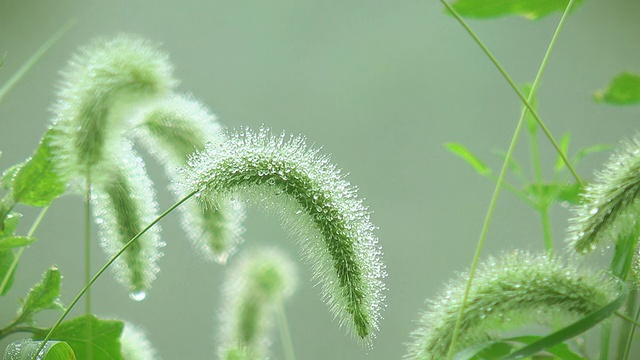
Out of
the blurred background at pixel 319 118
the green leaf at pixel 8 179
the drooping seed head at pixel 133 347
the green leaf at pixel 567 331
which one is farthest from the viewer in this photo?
the blurred background at pixel 319 118

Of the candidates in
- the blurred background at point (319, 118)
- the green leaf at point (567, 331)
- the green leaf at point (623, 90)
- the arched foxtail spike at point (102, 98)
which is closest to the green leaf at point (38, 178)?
the arched foxtail spike at point (102, 98)

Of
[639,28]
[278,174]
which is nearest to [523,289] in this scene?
[278,174]

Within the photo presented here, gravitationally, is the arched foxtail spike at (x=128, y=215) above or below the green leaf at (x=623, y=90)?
below

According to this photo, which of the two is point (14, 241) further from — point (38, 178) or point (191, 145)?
point (191, 145)

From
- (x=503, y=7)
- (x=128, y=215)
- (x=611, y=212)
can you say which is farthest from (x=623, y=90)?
(x=128, y=215)


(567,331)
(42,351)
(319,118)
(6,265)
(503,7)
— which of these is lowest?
(567,331)

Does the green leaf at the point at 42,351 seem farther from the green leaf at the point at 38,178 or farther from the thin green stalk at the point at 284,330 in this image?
the thin green stalk at the point at 284,330
